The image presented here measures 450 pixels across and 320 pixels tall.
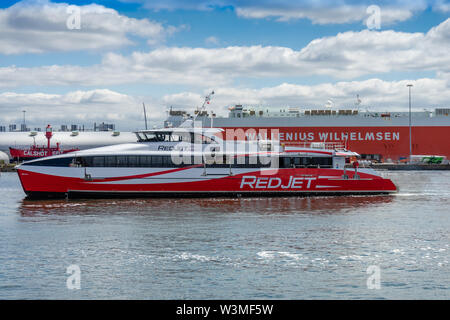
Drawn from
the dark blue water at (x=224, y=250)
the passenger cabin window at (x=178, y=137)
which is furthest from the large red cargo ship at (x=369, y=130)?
the dark blue water at (x=224, y=250)

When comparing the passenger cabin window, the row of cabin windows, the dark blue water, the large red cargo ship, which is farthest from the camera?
the large red cargo ship

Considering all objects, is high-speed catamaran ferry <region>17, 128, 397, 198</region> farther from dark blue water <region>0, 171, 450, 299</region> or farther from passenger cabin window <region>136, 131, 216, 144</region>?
dark blue water <region>0, 171, 450, 299</region>

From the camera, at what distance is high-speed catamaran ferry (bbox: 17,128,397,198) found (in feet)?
95.0

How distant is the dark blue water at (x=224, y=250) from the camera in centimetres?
1240

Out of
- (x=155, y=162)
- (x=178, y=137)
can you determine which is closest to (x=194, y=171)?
(x=155, y=162)

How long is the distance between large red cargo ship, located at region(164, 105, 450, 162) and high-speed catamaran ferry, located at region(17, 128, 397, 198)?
117 ft

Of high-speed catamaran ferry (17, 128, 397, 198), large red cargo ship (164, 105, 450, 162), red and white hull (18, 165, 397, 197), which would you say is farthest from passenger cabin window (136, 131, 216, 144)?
large red cargo ship (164, 105, 450, 162)

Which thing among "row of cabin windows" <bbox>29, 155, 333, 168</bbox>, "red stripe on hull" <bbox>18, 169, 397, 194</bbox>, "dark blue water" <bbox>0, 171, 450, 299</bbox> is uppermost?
"row of cabin windows" <bbox>29, 155, 333, 168</bbox>

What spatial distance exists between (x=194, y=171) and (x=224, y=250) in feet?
44.2

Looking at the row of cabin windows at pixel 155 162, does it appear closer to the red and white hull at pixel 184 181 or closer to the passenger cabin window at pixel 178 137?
the red and white hull at pixel 184 181

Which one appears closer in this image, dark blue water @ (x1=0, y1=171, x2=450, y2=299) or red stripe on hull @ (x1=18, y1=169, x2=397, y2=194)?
dark blue water @ (x1=0, y1=171, x2=450, y2=299)

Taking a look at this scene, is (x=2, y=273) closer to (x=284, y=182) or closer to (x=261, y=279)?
(x=261, y=279)

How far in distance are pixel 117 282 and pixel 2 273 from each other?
A: 2969 millimetres
